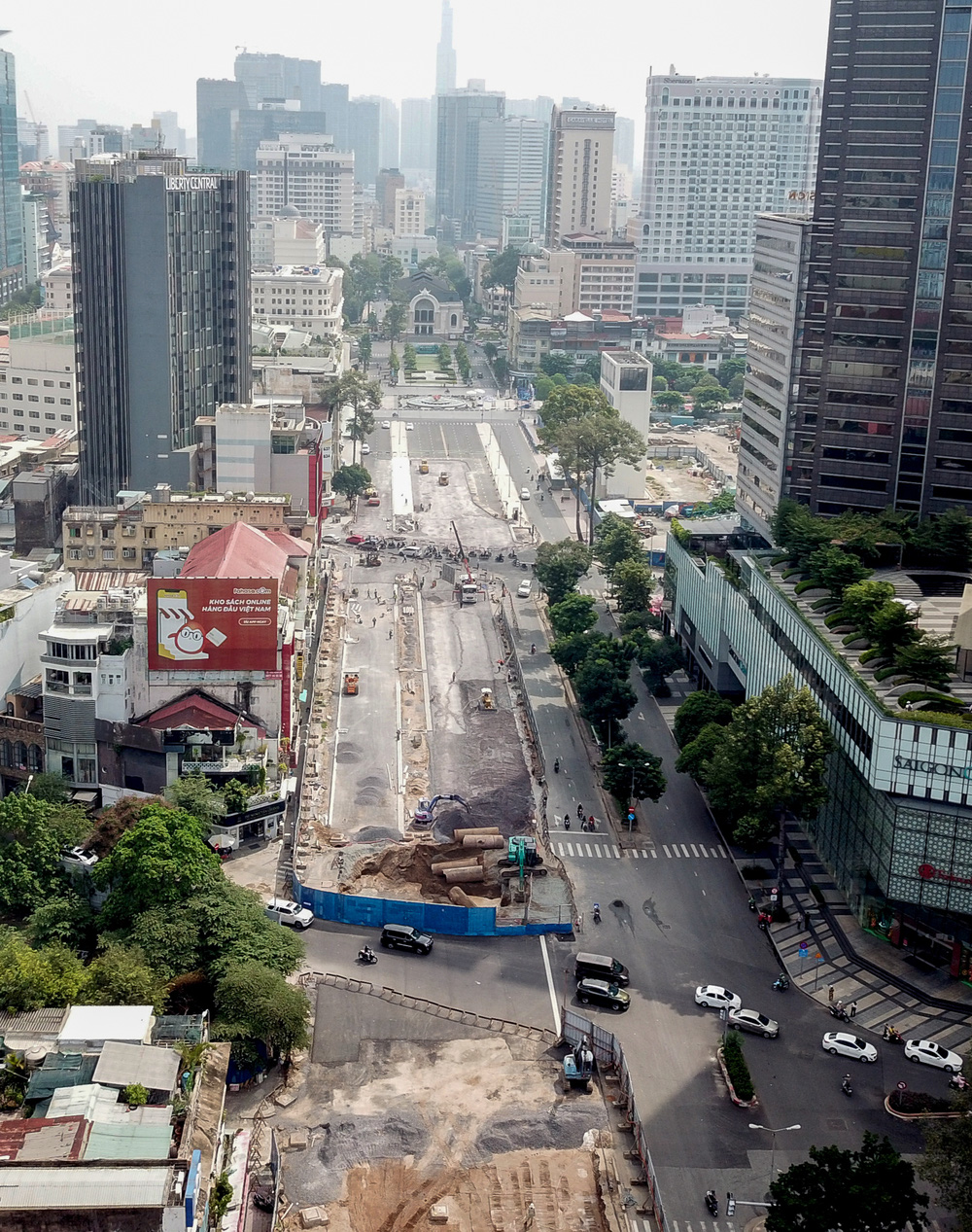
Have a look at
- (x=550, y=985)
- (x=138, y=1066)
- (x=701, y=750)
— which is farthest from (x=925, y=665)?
(x=138, y=1066)

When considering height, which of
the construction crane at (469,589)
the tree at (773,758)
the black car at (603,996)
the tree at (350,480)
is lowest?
the black car at (603,996)

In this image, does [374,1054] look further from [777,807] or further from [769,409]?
[769,409]

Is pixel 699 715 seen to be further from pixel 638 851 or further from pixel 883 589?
pixel 883 589

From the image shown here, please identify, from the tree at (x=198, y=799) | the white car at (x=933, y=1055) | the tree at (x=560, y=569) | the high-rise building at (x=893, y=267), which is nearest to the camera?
the white car at (x=933, y=1055)

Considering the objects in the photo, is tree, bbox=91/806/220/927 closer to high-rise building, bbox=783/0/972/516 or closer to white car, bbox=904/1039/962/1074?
white car, bbox=904/1039/962/1074

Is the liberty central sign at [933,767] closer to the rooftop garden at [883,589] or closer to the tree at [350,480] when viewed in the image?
the rooftop garden at [883,589]

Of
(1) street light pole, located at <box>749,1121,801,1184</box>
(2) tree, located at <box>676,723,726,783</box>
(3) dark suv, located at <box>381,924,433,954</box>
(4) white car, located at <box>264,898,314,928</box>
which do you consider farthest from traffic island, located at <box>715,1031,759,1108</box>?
(2) tree, located at <box>676,723,726,783</box>

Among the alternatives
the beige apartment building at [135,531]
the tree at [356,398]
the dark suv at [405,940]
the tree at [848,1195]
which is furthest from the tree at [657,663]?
the tree at [356,398]

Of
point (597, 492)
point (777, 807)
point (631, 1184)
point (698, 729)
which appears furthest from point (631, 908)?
point (597, 492)
